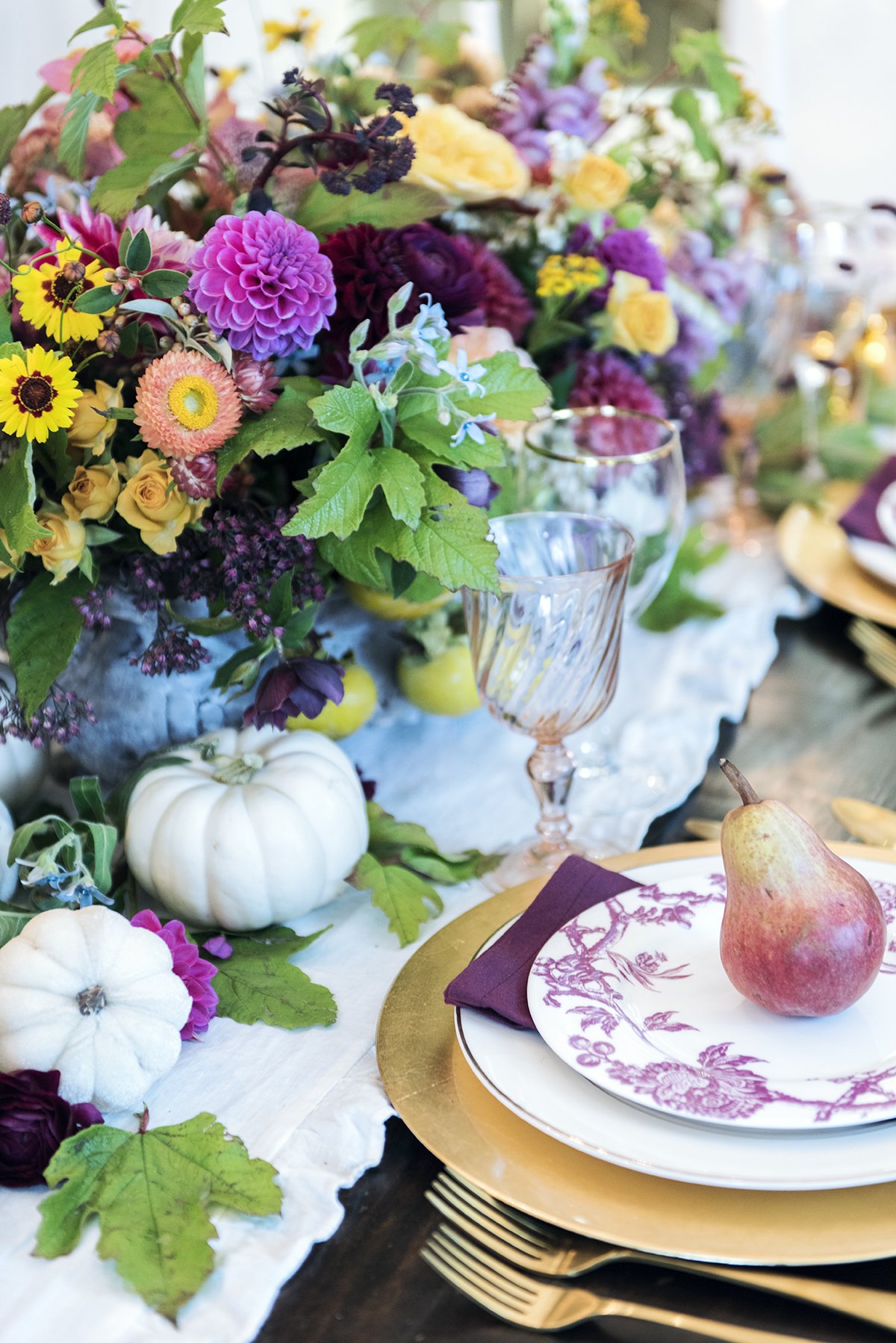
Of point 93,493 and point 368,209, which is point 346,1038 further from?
point 368,209

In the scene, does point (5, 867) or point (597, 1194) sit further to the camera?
point (5, 867)

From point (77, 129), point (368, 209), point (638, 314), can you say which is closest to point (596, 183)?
point (638, 314)

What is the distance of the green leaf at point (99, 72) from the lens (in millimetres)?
677

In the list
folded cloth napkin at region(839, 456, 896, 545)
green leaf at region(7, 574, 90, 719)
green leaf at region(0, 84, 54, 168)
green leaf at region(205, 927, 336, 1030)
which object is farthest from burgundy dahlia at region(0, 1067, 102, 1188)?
folded cloth napkin at region(839, 456, 896, 545)

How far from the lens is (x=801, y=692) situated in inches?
39.8

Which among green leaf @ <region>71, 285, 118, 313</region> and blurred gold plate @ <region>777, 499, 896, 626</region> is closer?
green leaf @ <region>71, 285, 118, 313</region>

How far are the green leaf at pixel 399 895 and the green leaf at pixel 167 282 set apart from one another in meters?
0.33

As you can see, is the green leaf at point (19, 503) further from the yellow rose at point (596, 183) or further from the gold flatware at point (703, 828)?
the yellow rose at point (596, 183)

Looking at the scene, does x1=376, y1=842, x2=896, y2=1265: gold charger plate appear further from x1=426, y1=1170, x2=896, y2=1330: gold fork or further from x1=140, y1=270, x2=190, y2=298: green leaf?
x1=140, y1=270, x2=190, y2=298: green leaf

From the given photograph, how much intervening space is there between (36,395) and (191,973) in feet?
0.98

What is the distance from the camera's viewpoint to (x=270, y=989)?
25.7 inches

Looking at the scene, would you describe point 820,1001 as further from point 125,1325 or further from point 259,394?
point 259,394

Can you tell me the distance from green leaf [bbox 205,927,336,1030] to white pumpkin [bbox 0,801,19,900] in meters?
0.12

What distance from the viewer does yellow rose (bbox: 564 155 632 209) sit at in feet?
3.33
